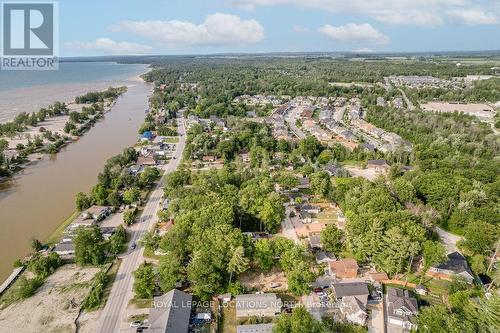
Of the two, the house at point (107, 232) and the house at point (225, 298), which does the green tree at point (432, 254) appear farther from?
the house at point (107, 232)

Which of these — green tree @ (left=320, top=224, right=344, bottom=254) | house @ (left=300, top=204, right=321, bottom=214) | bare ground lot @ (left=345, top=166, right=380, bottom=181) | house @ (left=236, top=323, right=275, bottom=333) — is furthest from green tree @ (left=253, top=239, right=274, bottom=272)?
bare ground lot @ (left=345, top=166, right=380, bottom=181)

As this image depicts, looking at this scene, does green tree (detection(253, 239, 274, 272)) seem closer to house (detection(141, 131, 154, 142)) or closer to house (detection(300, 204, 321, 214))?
house (detection(300, 204, 321, 214))

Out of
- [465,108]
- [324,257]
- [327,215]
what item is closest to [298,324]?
[324,257]

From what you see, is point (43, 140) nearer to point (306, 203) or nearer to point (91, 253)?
point (91, 253)

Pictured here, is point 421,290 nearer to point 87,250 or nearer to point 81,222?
point 87,250

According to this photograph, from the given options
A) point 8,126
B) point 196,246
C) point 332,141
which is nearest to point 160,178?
point 196,246

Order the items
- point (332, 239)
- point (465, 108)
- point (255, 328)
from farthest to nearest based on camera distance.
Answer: point (465, 108) < point (332, 239) < point (255, 328)
